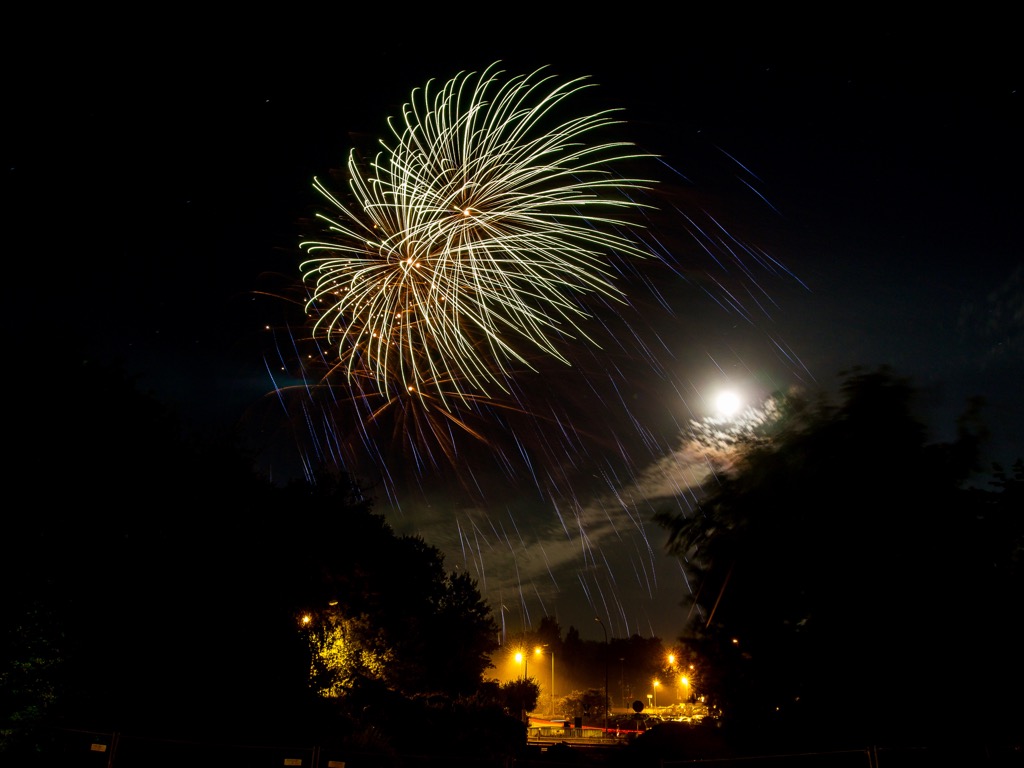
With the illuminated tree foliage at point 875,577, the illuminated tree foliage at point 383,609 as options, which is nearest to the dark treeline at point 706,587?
the illuminated tree foliage at point 875,577

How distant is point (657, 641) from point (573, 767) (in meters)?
172

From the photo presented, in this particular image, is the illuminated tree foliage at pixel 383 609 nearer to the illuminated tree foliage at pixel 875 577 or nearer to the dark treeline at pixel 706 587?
the dark treeline at pixel 706 587

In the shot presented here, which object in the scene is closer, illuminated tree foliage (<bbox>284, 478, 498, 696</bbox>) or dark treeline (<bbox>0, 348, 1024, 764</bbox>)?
dark treeline (<bbox>0, 348, 1024, 764</bbox>)

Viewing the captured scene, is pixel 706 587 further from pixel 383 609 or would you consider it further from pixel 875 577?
pixel 383 609

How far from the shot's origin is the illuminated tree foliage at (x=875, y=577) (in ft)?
42.3

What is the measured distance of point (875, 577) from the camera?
13.9 m

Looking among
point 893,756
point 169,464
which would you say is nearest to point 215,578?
point 169,464

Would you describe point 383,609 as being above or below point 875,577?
above

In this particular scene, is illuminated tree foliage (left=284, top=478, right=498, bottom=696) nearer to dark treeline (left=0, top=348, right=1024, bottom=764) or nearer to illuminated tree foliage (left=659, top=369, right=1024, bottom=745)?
dark treeline (left=0, top=348, right=1024, bottom=764)

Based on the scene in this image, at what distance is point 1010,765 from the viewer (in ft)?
33.2

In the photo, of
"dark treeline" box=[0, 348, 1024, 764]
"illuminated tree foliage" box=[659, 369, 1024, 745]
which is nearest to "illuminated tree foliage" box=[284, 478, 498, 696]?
"dark treeline" box=[0, 348, 1024, 764]

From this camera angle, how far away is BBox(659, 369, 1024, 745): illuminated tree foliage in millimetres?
12891

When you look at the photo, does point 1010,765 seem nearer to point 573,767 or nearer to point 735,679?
point 573,767

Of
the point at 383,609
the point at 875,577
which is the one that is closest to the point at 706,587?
the point at 875,577
